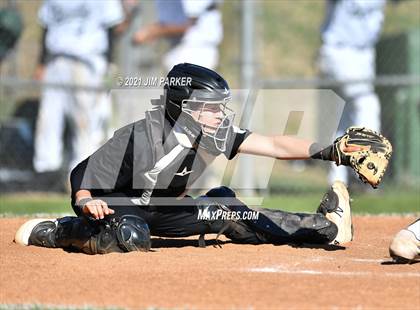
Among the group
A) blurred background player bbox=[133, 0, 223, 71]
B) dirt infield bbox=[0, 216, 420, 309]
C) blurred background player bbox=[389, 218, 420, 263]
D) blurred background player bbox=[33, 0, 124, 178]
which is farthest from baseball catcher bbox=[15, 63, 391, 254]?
blurred background player bbox=[133, 0, 223, 71]

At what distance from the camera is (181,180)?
6.33m

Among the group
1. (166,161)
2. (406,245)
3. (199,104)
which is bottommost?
(406,245)

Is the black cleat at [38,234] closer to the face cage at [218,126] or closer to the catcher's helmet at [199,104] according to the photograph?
the catcher's helmet at [199,104]

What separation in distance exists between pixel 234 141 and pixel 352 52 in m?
6.76

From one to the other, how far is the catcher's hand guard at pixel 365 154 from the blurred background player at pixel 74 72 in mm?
7502

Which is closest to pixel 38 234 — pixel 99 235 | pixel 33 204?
pixel 99 235

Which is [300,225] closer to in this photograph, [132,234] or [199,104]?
[199,104]

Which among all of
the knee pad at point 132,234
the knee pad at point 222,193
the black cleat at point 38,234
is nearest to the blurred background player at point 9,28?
the black cleat at point 38,234

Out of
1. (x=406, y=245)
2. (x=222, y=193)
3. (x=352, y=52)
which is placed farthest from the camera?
(x=352, y=52)

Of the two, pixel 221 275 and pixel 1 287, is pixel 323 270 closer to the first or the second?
pixel 221 275

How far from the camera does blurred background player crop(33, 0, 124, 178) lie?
13.1m

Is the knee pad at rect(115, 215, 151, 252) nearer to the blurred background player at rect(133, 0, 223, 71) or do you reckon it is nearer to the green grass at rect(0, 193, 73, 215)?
the green grass at rect(0, 193, 73, 215)

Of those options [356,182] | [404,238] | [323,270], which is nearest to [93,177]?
[323,270]

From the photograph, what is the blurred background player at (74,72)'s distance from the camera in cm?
1309
